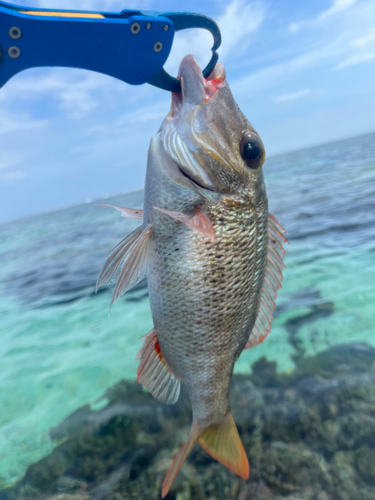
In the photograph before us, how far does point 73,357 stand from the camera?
4840mm

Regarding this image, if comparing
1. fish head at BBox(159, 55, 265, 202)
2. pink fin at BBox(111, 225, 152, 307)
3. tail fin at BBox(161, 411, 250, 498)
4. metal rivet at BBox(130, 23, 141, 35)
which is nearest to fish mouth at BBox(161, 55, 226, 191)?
fish head at BBox(159, 55, 265, 202)

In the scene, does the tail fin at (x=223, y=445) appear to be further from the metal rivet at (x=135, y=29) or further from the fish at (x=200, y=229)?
the metal rivet at (x=135, y=29)

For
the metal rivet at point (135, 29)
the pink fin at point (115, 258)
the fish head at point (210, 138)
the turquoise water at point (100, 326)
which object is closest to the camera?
the metal rivet at point (135, 29)

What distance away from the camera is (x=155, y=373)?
210 cm

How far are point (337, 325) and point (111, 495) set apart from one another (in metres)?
3.41

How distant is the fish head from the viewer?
1.74 metres

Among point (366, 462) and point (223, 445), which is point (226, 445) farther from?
point (366, 462)

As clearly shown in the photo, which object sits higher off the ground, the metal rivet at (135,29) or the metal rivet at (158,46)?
the metal rivet at (135,29)

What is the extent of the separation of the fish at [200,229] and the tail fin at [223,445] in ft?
0.11

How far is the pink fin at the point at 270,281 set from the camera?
210cm

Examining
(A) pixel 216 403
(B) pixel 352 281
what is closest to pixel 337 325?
(B) pixel 352 281

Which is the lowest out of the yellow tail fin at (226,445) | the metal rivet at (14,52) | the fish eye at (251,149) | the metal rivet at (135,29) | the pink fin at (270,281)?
the yellow tail fin at (226,445)

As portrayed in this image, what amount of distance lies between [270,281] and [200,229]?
79 cm

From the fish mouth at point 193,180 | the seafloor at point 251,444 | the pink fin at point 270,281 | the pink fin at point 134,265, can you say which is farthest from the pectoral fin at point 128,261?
the seafloor at point 251,444
